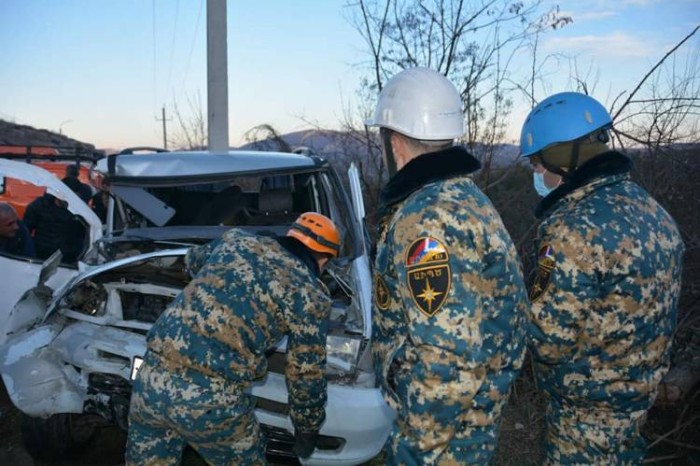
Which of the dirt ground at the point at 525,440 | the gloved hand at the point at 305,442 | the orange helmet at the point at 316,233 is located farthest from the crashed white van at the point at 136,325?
the orange helmet at the point at 316,233

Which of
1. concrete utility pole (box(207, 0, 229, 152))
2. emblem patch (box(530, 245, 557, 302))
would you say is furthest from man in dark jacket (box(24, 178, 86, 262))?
emblem patch (box(530, 245, 557, 302))

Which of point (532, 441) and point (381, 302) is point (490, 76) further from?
point (381, 302)

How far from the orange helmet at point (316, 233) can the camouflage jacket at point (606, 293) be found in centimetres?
102

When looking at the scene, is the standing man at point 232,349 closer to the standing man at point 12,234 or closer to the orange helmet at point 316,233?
the orange helmet at point 316,233

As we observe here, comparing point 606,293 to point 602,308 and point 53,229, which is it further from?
point 53,229

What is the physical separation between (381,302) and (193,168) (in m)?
2.69

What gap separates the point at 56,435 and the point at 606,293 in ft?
11.0

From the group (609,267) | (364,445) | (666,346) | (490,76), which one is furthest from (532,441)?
(490,76)

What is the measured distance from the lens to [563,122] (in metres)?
2.54

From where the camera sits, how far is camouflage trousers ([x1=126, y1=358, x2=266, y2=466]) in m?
2.46

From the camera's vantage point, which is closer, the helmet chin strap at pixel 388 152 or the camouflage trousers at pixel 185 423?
the helmet chin strap at pixel 388 152

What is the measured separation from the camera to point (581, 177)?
94.3 inches

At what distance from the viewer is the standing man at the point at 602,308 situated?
222 cm

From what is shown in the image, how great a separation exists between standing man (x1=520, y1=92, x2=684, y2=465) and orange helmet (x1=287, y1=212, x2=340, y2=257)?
1.01 m
